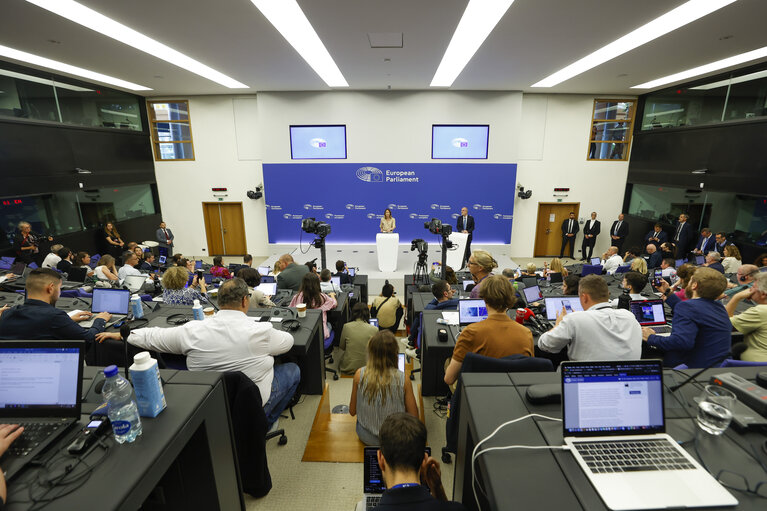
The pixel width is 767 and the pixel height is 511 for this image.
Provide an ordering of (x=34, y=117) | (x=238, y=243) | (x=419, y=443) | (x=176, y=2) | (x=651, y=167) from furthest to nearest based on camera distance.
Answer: (x=238, y=243) → (x=651, y=167) → (x=34, y=117) → (x=176, y=2) → (x=419, y=443)

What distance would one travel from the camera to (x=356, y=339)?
12.6ft

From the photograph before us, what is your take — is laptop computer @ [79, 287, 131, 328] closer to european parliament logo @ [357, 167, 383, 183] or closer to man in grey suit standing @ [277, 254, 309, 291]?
man in grey suit standing @ [277, 254, 309, 291]

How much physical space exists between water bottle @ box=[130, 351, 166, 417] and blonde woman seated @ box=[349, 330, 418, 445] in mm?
1182

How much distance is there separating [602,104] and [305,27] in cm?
844

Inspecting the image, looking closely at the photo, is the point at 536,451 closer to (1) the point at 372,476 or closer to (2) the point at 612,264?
(1) the point at 372,476

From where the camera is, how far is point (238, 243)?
10516 mm

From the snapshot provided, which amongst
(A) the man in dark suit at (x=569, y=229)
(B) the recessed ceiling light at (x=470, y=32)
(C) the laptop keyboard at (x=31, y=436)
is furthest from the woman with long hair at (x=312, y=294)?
(A) the man in dark suit at (x=569, y=229)

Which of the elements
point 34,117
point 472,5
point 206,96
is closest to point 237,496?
point 472,5

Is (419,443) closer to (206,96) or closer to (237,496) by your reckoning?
(237,496)

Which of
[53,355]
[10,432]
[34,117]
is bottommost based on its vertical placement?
[10,432]

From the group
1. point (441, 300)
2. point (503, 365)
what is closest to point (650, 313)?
point (441, 300)

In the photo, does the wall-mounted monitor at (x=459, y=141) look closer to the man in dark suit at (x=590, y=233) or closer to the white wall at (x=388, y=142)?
the white wall at (x=388, y=142)

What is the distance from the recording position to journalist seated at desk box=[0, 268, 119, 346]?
2.26 meters

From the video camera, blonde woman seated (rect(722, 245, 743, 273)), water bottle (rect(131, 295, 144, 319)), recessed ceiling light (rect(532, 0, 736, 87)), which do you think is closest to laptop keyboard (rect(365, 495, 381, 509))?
water bottle (rect(131, 295, 144, 319))
